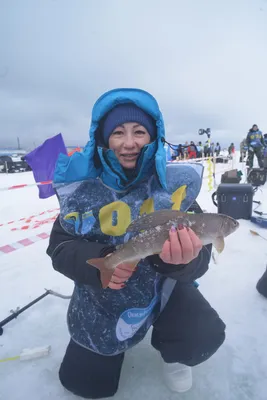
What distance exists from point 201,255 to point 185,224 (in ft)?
1.63

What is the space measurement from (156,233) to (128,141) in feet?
2.82

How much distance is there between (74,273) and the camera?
5.82 feet

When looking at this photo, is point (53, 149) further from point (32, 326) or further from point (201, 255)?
point (201, 255)

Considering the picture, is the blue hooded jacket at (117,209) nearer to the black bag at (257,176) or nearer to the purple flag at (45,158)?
the purple flag at (45,158)

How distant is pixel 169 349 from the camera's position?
1823mm

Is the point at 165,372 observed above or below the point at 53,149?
below

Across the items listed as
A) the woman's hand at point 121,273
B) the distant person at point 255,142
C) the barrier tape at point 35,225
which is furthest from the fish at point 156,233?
the distant person at point 255,142

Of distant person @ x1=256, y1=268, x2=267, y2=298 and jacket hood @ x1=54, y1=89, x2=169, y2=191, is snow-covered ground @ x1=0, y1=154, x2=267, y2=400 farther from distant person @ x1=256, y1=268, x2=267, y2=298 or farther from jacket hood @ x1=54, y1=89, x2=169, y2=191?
jacket hood @ x1=54, y1=89, x2=169, y2=191

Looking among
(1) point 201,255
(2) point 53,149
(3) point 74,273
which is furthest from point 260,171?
(3) point 74,273

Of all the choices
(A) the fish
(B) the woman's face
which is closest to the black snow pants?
(A) the fish

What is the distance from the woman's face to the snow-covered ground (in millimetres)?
1646

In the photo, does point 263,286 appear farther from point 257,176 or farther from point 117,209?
point 257,176

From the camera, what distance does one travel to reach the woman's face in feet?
6.27

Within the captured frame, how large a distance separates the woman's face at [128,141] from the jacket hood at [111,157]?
0.23 ft
